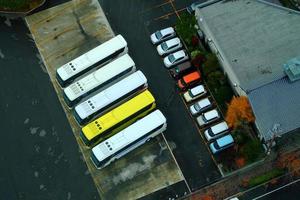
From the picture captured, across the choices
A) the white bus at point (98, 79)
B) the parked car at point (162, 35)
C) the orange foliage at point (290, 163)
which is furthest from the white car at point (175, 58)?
the orange foliage at point (290, 163)

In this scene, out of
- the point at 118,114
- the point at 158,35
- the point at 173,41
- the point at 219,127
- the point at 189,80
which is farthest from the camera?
the point at 158,35

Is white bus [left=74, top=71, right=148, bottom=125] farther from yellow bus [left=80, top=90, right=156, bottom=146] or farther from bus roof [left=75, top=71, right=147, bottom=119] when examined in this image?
yellow bus [left=80, top=90, right=156, bottom=146]

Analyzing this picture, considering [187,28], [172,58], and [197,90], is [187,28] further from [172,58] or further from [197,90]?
[197,90]

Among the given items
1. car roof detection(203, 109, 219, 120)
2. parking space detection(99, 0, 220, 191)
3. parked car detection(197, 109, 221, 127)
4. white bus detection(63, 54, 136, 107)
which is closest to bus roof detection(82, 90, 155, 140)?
parking space detection(99, 0, 220, 191)

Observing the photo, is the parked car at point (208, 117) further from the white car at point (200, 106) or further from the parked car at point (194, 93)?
the parked car at point (194, 93)

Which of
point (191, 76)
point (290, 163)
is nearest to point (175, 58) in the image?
point (191, 76)

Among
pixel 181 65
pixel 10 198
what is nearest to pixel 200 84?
pixel 181 65
